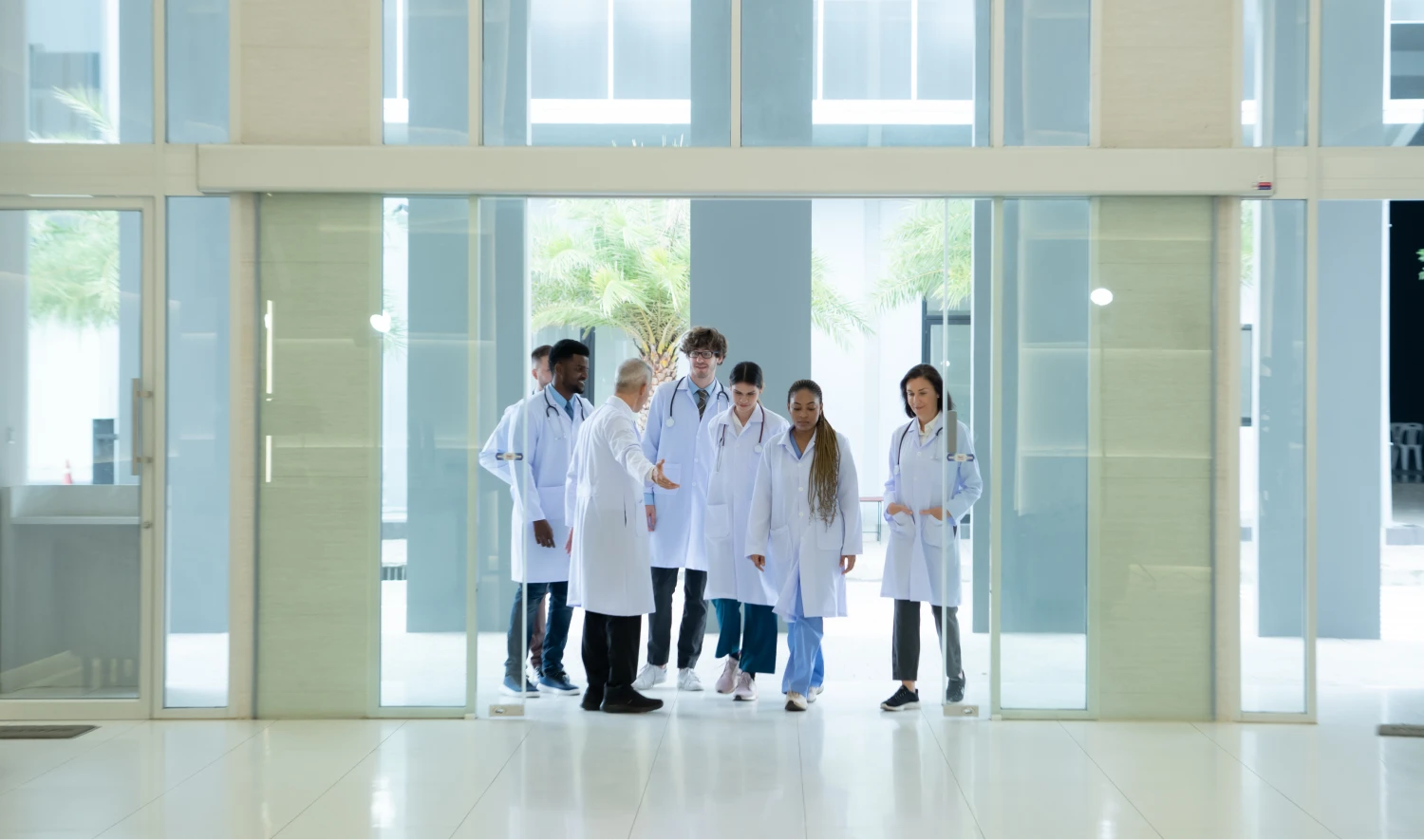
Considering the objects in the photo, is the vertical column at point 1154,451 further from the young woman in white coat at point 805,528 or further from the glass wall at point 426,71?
the glass wall at point 426,71

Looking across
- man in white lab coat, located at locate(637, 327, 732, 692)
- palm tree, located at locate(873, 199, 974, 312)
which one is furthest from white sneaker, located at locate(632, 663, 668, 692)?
palm tree, located at locate(873, 199, 974, 312)

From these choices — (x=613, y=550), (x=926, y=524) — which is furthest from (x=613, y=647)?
(x=926, y=524)

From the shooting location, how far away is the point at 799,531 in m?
5.49

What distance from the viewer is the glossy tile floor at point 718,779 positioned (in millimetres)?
3760

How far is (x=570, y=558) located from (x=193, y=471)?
168cm

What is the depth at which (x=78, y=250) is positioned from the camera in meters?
5.26

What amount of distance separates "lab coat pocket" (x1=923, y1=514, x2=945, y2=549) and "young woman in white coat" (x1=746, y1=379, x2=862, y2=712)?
1.02ft

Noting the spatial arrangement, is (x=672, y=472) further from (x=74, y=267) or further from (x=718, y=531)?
(x=74, y=267)

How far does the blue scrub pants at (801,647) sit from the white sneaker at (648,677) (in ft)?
2.53

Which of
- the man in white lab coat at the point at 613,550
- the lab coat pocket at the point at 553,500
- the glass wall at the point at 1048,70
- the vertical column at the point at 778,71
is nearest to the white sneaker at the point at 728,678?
the man in white lab coat at the point at 613,550

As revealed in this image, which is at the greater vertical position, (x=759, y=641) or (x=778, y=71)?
(x=778, y=71)

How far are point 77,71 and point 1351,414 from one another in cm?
714

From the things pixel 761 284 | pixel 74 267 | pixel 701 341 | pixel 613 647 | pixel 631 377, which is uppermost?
pixel 761 284

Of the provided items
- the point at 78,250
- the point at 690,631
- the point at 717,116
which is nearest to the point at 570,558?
the point at 690,631
